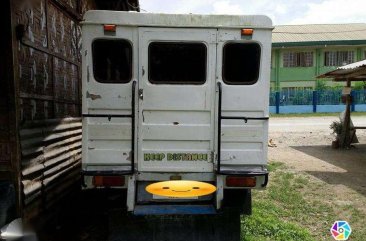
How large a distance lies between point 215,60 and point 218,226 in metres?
2.19

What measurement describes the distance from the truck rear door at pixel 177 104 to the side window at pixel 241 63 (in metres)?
0.19

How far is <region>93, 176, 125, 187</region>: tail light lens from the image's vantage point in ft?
15.3

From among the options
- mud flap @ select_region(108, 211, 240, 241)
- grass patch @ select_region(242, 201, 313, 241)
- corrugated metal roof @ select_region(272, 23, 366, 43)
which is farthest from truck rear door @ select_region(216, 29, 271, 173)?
corrugated metal roof @ select_region(272, 23, 366, 43)

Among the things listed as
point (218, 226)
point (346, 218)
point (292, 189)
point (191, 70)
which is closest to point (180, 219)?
point (218, 226)

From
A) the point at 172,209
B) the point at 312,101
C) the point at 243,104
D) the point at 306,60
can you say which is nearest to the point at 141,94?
the point at 243,104

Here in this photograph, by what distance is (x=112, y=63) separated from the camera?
4.82 m

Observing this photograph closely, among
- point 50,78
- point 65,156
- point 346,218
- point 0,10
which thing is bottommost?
point 346,218

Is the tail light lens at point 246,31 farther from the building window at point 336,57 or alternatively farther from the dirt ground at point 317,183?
the building window at point 336,57

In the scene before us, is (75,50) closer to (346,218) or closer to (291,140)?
(346,218)

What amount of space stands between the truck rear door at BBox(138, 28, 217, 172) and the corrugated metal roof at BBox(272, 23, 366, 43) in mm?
32307

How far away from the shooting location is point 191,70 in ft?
15.9

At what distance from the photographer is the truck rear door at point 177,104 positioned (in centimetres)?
477

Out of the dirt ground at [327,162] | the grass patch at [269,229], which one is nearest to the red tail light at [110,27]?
the grass patch at [269,229]

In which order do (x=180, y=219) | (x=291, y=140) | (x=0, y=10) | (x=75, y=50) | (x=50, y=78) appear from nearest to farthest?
(x=0, y=10) → (x=180, y=219) → (x=50, y=78) → (x=75, y=50) → (x=291, y=140)
